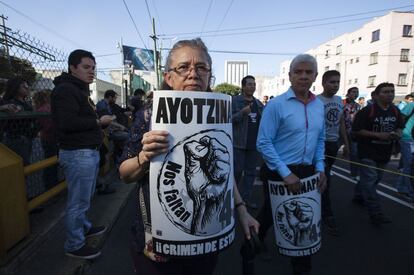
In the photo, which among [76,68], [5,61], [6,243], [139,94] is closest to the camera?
[6,243]

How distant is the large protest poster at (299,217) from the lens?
247 centimetres

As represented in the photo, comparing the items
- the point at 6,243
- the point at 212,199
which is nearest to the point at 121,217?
the point at 6,243

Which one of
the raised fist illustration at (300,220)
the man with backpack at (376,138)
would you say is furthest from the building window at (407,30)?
the raised fist illustration at (300,220)

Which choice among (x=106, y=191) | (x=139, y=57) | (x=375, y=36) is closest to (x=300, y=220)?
(x=106, y=191)

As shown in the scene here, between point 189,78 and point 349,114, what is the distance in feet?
21.4

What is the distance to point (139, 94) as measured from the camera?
912 cm

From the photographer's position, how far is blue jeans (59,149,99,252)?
9.31ft

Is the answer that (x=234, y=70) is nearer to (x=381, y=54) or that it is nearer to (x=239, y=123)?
(x=381, y=54)

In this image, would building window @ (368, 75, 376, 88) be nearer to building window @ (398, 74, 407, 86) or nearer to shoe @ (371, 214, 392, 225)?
building window @ (398, 74, 407, 86)

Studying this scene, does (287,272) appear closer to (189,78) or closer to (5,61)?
(189,78)

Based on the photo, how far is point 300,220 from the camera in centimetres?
247

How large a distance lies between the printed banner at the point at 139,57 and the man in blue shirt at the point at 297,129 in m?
45.8

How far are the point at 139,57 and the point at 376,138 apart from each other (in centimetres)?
4708

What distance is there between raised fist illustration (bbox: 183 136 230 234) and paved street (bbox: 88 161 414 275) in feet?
3.76
